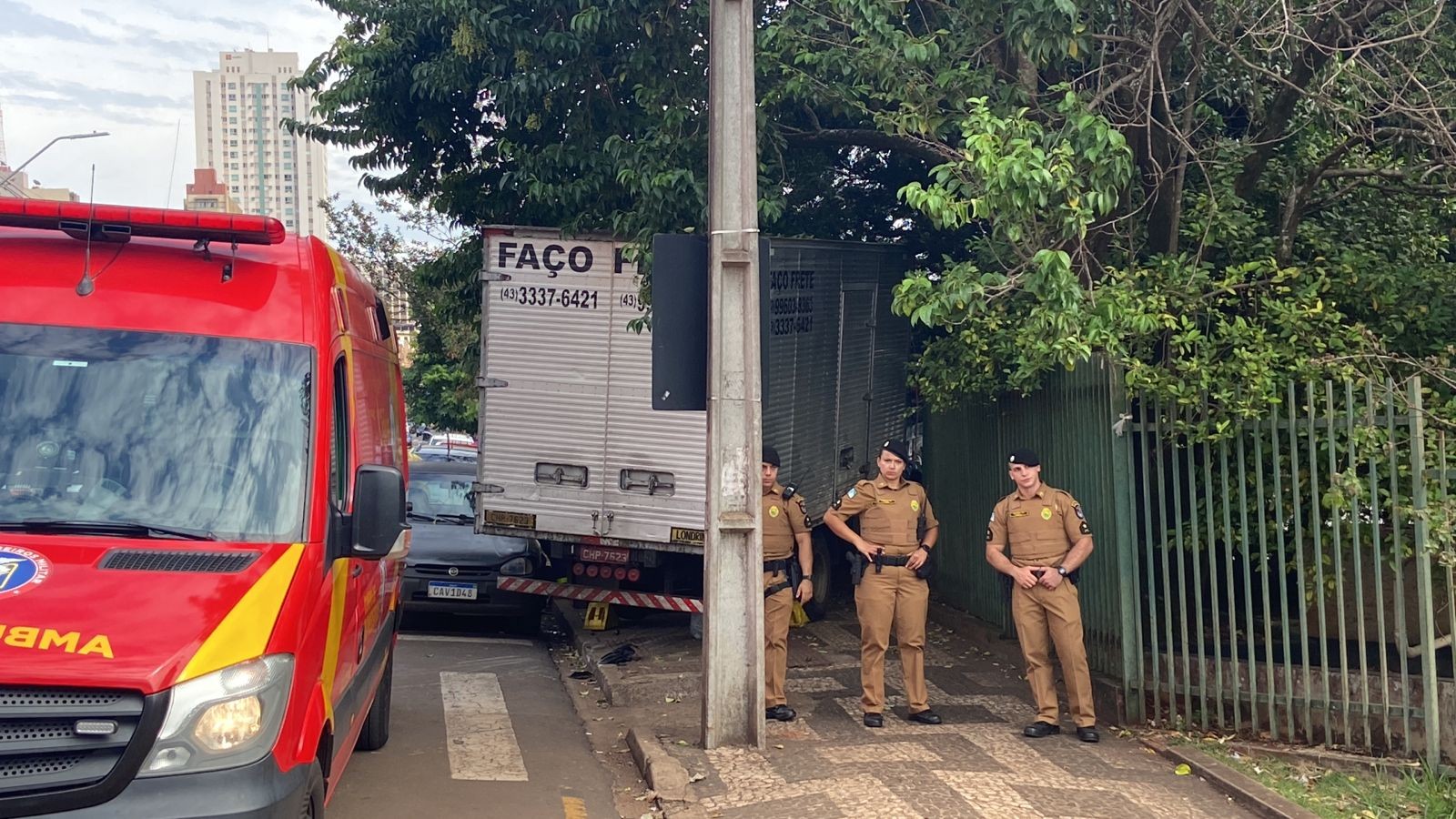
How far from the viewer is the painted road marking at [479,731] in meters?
7.05

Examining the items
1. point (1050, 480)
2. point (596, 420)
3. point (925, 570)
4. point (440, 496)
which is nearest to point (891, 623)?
point (925, 570)

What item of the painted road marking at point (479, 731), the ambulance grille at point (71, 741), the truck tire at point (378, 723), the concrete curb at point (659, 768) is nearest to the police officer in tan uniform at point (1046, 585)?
the concrete curb at point (659, 768)

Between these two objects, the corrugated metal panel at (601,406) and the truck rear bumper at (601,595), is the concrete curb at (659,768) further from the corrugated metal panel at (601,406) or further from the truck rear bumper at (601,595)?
the truck rear bumper at (601,595)

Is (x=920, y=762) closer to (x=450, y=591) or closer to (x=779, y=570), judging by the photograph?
(x=779, y=570)

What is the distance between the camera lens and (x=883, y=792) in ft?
20.2

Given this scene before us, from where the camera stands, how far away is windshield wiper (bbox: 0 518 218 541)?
4188mm

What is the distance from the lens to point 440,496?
12.9 metres

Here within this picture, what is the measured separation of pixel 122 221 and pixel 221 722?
6.23ft

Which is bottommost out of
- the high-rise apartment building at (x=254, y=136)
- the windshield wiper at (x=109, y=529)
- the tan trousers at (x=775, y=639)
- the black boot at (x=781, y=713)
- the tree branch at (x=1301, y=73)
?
the black boot at (x=781, y=713)

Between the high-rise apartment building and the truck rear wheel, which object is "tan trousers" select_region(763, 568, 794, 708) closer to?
the truck rear wheel

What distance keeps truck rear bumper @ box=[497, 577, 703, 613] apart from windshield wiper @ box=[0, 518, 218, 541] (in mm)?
6695

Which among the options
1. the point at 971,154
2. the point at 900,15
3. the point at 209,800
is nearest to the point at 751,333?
the point at 971,154

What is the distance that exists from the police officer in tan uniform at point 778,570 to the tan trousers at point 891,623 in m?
0.40

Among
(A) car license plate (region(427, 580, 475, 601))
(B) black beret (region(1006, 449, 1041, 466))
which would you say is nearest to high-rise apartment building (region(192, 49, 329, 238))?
(A) car license plate (region(427, 580, 475, 601))
